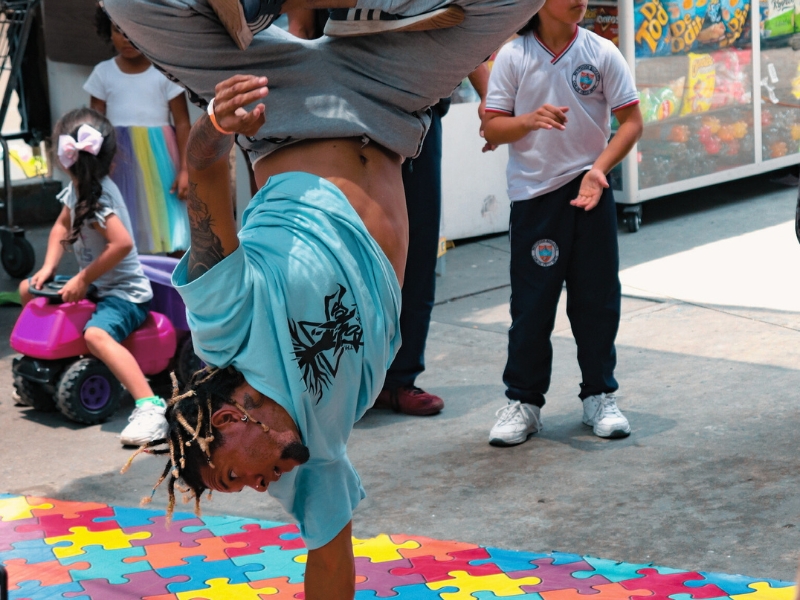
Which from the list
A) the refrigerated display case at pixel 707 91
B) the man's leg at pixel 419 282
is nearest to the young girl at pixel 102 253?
the man's leg at pixel 419 282

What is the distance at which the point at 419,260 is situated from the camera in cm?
458

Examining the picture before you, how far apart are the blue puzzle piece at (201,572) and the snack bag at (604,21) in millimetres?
5272

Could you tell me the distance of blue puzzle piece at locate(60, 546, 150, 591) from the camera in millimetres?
3238

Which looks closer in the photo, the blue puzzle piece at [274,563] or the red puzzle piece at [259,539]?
the blue puzzle piece at [274,563]

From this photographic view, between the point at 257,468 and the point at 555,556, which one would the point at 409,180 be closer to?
the point at 555,556

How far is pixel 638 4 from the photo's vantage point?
7.45 m

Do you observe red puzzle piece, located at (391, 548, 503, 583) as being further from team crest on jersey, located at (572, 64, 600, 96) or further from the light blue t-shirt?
team crest on jersey, located at (572, 64, 600, 96)

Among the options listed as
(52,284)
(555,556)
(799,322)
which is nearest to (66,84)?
(52,284)

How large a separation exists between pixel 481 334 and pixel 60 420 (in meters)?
2.07

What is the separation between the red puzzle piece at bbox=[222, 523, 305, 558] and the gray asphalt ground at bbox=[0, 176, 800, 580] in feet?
0.50

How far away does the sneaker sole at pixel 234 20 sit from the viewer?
2.18 meters

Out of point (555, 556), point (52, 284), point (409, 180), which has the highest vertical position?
point (409, 180)

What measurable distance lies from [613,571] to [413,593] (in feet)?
1.86

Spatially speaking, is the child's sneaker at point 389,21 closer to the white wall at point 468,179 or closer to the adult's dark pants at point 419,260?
the adult's dark pants at point 419,260
